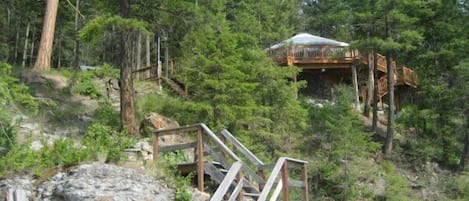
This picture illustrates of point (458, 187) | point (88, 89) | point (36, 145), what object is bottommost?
point (458, 187)

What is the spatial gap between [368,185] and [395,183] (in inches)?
39.5

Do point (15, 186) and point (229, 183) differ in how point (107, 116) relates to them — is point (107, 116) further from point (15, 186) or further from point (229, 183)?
point (229, 183)

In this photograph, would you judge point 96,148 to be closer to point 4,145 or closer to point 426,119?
point 4,145

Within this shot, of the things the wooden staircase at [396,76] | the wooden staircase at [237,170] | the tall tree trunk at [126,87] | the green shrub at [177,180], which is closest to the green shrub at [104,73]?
the tall tree trunk at [126,87]

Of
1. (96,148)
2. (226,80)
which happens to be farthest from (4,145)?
(226,80)

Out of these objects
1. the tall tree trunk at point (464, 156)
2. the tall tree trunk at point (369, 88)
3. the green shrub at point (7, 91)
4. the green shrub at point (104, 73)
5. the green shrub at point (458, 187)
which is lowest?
the green shrub at point (458, 187)

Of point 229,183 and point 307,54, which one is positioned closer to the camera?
point 229,183

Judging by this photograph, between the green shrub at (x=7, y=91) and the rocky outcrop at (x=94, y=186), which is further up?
the green shrub at (x=7, y=91)

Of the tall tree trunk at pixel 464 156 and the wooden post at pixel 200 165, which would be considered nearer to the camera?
the wooden post at pixel 200 165

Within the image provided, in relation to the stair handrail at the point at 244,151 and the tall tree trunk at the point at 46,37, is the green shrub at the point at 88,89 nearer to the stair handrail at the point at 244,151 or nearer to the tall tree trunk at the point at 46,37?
the tall tree trunk at the point at 46,37

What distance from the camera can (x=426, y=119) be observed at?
22.6 m

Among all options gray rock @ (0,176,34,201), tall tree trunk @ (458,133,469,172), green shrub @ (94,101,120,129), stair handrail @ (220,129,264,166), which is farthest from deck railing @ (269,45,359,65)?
gray rock @ (0,176,34,201)

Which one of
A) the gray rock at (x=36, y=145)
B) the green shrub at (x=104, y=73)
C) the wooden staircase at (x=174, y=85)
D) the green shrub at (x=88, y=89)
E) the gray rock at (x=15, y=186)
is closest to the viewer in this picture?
the gray rock at (x=15, y=186)

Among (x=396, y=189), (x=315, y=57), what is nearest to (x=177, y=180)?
(x=396, y=189)
